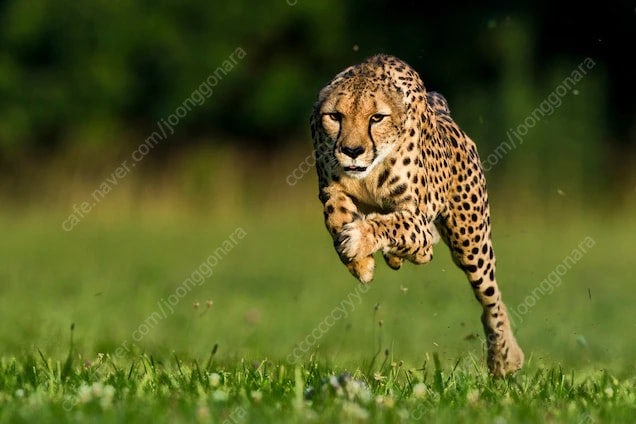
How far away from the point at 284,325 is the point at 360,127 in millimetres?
3950

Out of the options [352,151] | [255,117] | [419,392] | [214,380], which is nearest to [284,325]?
[352,151]

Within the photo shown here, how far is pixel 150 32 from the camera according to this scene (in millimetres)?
21672

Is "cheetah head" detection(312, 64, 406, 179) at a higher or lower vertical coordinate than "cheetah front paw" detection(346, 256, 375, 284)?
higher

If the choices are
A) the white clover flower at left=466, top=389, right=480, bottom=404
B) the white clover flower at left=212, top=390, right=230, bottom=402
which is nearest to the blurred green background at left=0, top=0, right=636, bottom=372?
the white clover flower at left=466, top=389, right=480, bottom=404

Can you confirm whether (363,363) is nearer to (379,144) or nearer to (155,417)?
(379,144)

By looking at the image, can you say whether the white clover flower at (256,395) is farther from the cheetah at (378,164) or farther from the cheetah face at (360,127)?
the cheetah face at (360,127)

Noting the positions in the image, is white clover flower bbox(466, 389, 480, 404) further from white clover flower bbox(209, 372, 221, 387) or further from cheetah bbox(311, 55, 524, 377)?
white clover flower bbox(209, 372, 221, 387)

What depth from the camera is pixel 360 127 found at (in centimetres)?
481

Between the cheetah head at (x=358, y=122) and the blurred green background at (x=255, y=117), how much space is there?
31.0ft

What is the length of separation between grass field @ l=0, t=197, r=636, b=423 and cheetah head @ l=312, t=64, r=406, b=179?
30.6 inches

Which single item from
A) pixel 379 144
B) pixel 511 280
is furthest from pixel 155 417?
pixel 511 280

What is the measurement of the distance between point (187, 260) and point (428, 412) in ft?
34.2

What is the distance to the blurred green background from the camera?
58.8ft

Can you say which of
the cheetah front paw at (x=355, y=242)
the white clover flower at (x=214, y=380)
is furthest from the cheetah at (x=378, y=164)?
the white clover flower at (x=214, y=380)
